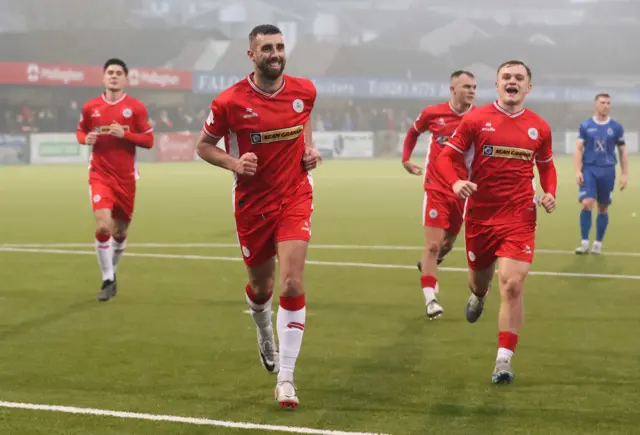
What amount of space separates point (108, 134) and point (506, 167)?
522cm

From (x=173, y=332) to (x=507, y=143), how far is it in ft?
11.5

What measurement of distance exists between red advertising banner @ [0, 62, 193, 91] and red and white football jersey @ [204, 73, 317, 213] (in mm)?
44405

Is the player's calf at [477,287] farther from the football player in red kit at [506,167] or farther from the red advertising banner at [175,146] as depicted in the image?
the red advertising banner at [175,146]

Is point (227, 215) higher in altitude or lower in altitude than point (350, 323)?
lower

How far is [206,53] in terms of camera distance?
7612 cm

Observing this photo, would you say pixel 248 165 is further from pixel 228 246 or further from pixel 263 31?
pixel 228 246

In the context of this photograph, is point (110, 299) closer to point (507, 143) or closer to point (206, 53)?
point (507, 143)

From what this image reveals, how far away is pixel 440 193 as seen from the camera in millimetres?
10945

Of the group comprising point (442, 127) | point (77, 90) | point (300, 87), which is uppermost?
point (300, 87)

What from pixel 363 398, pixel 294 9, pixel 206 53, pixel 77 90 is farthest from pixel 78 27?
pixel 363 398

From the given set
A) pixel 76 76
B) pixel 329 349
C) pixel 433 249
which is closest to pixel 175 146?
pixel 76 76

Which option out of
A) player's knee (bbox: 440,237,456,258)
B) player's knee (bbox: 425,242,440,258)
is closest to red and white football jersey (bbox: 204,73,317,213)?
player's knee (bbox: 425,242,440,258)

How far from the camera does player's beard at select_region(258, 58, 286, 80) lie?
7.10 m

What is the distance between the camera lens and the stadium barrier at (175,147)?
1768 inches
